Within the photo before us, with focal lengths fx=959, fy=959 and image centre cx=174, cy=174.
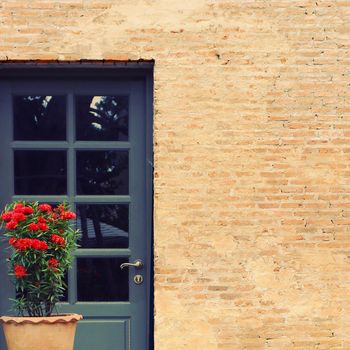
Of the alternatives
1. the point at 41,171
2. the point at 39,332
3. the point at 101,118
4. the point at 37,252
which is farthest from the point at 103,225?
the point at 39,332

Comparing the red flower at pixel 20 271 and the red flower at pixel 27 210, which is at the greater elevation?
the red flower at pixel 27 210

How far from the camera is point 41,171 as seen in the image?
7254mm

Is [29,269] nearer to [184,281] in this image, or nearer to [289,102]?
[184,281]

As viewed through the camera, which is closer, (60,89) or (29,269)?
(29,269)

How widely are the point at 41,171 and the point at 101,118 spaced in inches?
23.8

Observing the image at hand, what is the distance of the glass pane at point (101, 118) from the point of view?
23.9 feet

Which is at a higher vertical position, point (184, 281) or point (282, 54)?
point (282, 54)

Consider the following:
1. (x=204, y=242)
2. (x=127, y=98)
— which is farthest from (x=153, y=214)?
(x=127, y=98)

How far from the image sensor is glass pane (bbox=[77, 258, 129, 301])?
724 cm

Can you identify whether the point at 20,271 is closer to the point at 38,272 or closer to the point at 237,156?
the point at 38,272

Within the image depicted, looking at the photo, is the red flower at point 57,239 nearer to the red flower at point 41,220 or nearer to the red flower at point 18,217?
→ the red flower at point 41,220

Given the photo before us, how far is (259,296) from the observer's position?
23.0 ft

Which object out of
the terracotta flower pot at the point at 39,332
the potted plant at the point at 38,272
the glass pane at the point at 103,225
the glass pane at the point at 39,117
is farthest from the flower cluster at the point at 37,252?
the glass pane at the point at 39,117

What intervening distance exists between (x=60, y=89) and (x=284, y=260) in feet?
6.94
